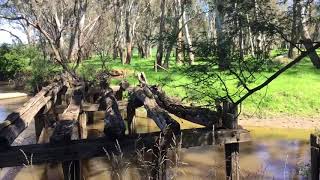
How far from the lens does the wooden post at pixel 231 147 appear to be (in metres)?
7.00

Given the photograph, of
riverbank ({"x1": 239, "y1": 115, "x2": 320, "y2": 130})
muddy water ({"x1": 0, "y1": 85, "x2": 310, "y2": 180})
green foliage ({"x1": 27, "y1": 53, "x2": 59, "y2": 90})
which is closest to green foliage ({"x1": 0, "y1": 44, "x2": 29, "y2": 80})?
green foliage ({"x1": 27, "y1": 53, "x2": 59, "y2": 90})

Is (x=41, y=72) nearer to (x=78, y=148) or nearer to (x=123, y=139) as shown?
(x=123, y=139)

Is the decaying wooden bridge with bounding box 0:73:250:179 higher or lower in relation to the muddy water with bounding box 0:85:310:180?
higher

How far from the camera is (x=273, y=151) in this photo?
13039mm

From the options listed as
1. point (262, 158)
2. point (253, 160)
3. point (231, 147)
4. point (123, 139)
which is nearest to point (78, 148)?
point (123, 139)

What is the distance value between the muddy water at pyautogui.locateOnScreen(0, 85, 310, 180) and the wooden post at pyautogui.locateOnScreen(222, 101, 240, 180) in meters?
1.66

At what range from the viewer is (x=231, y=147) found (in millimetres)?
7160

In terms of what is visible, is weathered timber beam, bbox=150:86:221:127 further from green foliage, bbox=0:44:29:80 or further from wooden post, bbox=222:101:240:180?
green foliage, bbox=0:44:29:80

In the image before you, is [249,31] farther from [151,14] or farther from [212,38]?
[151,14]

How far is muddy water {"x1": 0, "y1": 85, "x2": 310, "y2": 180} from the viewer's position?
10.2 m

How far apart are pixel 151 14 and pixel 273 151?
134 ft

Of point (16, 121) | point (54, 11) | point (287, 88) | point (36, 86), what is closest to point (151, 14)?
point (54, 11)

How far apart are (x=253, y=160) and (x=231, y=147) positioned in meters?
5.06

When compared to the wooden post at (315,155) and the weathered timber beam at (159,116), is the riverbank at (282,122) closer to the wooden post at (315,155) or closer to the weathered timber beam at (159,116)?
the weathered timber beam at (159,116)
